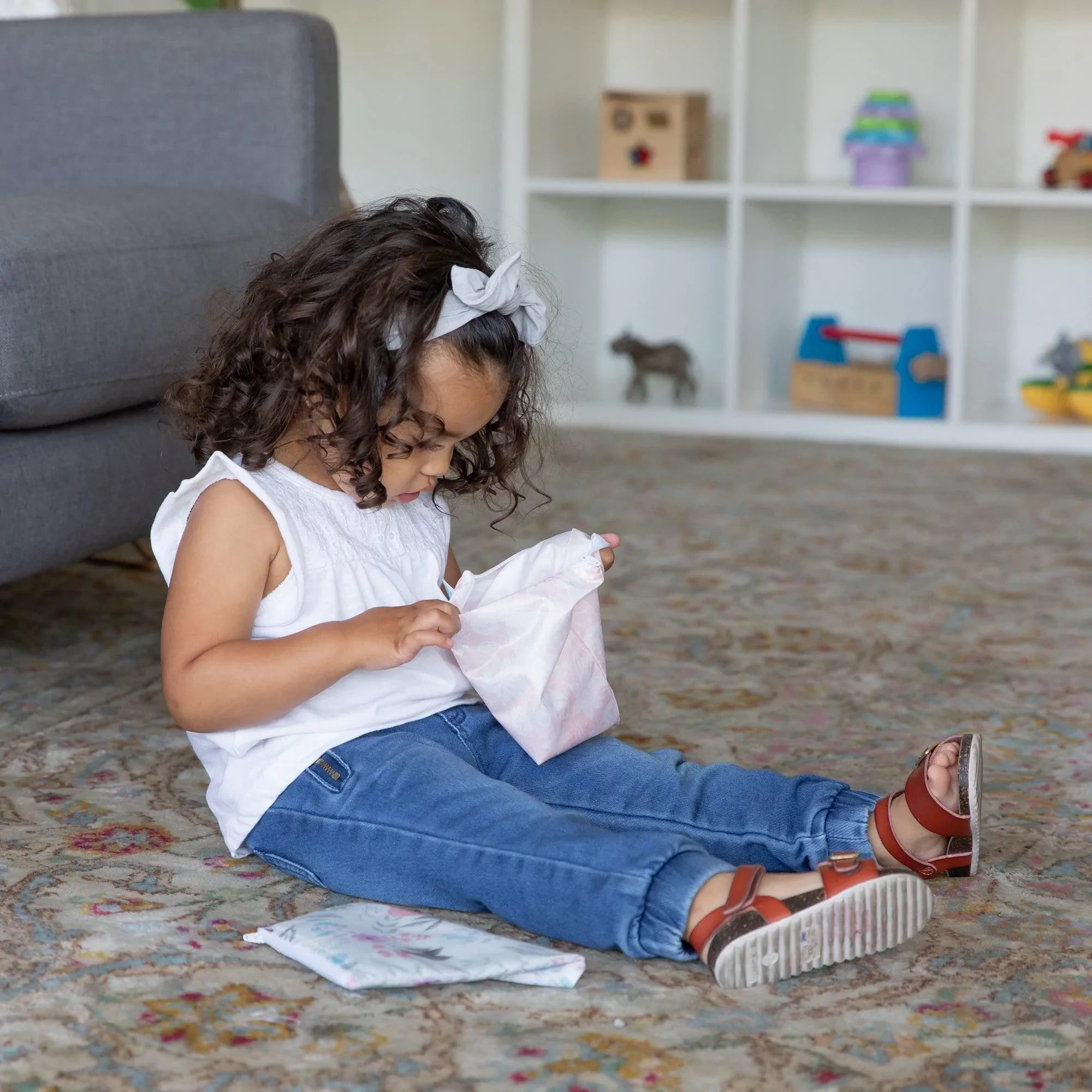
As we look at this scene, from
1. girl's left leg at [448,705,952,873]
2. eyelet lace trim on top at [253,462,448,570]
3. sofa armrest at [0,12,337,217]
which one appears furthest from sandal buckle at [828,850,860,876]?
sofa armrest at [0,12,337,217]

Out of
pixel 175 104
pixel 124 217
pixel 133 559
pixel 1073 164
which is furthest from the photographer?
pixel 1073 164

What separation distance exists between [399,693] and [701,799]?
20 centimetres

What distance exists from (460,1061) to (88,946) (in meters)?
0.24

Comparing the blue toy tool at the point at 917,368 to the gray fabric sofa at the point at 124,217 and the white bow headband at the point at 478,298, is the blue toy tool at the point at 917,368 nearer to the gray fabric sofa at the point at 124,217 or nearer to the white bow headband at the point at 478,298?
the gray fabric sofa at the point at 124,217

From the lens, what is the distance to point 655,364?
282cm

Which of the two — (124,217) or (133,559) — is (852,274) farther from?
(124,217)

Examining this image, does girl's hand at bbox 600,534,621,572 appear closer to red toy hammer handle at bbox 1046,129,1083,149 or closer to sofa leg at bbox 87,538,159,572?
sofa leg at bbox 87,538,159,572

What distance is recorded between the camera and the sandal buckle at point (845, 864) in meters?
0.82

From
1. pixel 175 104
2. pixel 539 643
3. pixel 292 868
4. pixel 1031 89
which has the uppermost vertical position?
pixel 1031 89

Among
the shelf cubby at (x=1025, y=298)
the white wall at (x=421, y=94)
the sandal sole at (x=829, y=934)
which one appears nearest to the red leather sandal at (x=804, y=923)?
the sandal sole at (x=829, y=934)

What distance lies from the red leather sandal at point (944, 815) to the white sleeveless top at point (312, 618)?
0.28m

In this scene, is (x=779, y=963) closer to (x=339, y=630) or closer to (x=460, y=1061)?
(x=460, y=1061)

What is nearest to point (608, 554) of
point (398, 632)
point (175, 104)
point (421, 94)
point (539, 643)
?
point (539, 643)

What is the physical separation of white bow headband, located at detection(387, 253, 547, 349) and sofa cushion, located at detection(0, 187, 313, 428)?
0.39m
